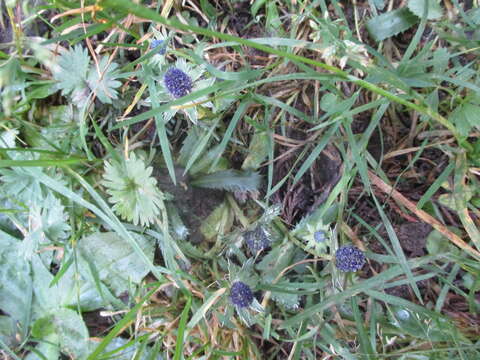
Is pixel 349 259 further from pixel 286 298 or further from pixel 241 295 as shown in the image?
pixel 241 295

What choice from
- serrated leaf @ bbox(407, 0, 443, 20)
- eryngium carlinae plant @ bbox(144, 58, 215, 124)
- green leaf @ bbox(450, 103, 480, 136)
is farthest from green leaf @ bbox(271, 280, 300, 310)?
serrated leaf @ bbox(407, 0, 443, 20)

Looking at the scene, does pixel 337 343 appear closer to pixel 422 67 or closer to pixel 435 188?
pixel 435 188

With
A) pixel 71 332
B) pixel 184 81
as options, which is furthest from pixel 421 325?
pixel 71 332

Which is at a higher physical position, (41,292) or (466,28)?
(466,28)

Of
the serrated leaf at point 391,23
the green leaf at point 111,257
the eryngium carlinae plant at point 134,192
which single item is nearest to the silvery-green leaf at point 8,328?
the green leaf at point 111,257

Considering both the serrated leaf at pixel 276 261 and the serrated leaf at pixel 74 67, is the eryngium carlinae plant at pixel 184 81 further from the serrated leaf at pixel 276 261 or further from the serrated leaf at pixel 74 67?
the serrated leaf at pixel 276 261

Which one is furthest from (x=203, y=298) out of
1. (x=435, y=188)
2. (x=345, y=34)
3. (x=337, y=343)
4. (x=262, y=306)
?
(x=345, y=34)

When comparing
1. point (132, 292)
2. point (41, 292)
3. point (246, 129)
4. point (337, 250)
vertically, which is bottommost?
point (41, 292)
